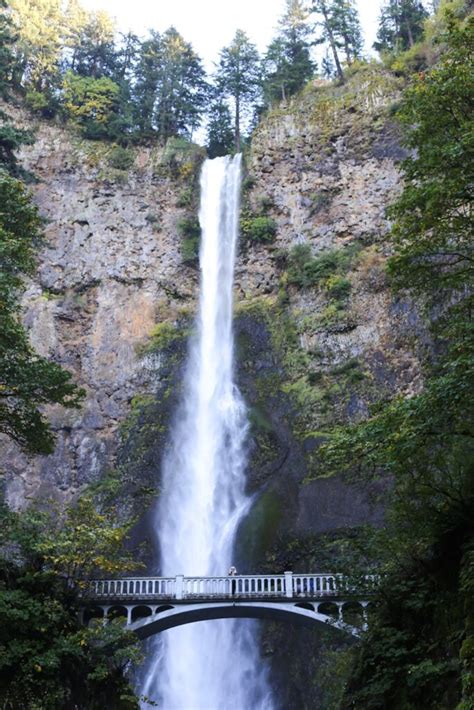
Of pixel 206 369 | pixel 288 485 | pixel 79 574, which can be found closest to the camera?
pixel 79 574

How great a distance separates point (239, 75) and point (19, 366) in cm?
3635

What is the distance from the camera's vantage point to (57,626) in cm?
1523

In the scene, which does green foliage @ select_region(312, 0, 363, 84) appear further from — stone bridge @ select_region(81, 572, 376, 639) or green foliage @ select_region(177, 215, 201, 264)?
stone bridge @ select_region(81, 572, 376, 639)

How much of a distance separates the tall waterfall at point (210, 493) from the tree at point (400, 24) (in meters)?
12.0

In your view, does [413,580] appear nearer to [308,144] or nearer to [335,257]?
[335,257]

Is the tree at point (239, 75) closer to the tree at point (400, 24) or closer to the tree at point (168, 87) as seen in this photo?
the tree at point (168, 87)

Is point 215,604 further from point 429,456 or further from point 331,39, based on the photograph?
point 331,39

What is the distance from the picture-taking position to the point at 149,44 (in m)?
45.1

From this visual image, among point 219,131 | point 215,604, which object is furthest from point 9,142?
point 219,131

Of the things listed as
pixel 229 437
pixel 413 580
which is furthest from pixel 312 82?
pixel 413 580

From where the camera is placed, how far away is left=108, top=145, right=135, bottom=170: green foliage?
39.4 m

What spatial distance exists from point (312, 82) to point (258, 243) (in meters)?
11.1

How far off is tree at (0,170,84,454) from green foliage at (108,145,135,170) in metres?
25.5

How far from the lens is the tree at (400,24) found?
128ft
